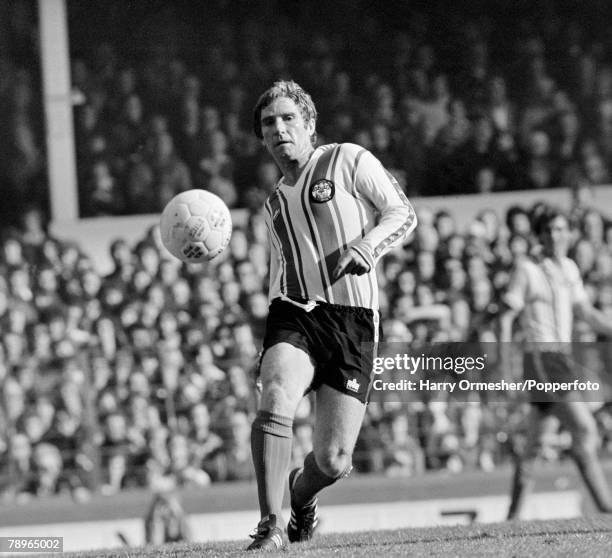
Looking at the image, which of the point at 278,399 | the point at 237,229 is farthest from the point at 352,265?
A: the point at 237,229

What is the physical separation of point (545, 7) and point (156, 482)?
924 cm

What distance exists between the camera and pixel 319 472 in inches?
211

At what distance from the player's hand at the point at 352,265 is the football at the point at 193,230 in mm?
886

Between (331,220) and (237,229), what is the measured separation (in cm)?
854

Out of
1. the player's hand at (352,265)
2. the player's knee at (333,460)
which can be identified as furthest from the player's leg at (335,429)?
the player's hand at (352,265)

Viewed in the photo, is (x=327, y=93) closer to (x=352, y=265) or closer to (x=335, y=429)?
(x=335, y=429)

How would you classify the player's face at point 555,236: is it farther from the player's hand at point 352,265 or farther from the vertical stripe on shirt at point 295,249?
the player's hand at point 352,265

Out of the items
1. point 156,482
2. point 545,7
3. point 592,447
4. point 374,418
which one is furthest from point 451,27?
point 592,447

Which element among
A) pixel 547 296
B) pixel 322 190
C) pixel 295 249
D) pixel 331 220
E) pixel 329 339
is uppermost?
pixel 322 190

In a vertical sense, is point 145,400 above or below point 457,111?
Answer: below

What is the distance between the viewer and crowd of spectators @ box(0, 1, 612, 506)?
10852mm

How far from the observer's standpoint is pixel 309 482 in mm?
5445

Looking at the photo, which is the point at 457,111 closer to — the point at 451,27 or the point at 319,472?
the point at 451,27

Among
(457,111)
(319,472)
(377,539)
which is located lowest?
(377,539)
